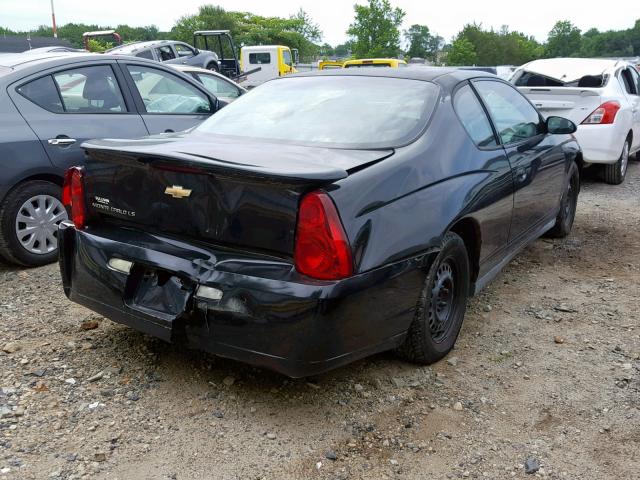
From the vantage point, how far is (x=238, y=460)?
255 centimetres

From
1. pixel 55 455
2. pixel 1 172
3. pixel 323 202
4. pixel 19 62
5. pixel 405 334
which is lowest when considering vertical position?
pixel 55 455

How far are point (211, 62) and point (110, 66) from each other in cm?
1504

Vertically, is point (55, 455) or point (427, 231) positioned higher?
point (427, 231)

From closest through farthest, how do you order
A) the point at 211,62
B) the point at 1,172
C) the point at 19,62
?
1. the point at 1,172
2. the point at 19,62
3. the point at 211,62

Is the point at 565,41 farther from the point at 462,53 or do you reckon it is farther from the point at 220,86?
the point at 220,86

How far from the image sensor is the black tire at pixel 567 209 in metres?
5.52

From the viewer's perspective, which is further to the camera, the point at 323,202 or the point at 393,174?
the point at 393,174

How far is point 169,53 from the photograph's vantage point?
60.3 feet

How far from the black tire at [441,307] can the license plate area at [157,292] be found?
1.12 m


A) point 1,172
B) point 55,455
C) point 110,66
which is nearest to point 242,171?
point 55,455

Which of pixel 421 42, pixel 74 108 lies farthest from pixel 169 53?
pixel 421 42

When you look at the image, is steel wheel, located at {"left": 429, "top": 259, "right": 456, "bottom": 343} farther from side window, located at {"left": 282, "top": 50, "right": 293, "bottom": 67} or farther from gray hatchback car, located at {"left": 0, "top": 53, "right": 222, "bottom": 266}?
side window, located at {"left": 282, "top": 50, "right": 293, "bottom": 67}

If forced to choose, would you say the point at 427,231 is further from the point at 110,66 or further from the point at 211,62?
the point at 211,62

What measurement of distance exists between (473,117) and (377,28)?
4743cm
